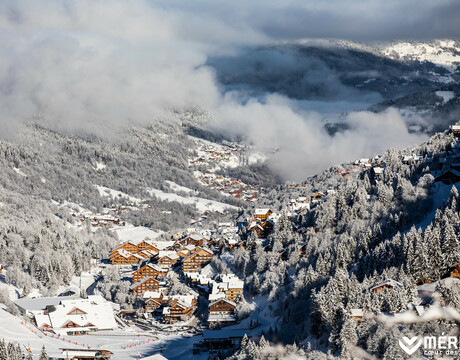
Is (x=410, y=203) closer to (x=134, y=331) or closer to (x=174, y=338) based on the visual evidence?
(x=174, y=338)

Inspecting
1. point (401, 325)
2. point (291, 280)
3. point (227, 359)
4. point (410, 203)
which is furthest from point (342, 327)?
point (410, 203)

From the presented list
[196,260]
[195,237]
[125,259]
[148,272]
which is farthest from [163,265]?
[195,237]

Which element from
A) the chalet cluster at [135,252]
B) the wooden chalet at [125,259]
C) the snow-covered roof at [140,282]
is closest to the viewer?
the snow-covered roof at [140,282]

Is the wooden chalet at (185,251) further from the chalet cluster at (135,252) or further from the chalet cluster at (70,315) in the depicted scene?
the chalet cluster at (70,315)

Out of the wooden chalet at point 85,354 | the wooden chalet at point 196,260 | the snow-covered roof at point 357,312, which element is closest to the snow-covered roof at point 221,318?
the wooden chalet at point 85,354

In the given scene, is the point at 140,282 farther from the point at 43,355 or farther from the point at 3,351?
the point at 3,351

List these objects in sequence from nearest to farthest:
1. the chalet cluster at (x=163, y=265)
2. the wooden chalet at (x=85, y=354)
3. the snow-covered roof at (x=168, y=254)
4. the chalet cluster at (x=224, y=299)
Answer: the wooden chalet at (x=85, y=354) → the chalet cluster at (x=224, y=299) → the chalet cluster at (x=163, y=265) → the snow-covered roof at (x=168, y=254)

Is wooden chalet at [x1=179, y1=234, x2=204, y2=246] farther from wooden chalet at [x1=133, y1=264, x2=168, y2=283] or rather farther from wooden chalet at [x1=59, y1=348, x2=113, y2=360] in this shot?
wooden chalet at [x1=59, y1=348, x2=113, y2=360]
